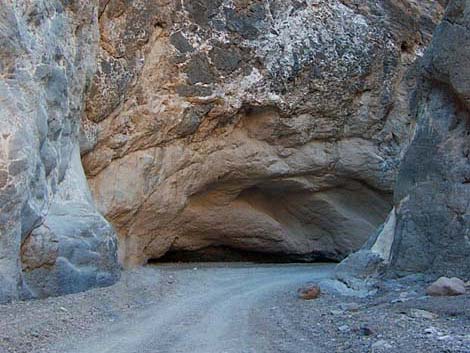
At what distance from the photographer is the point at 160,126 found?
14.9m

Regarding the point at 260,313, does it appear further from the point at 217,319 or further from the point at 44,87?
the point at 44,87

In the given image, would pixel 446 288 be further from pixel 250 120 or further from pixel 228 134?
pixel 250 120

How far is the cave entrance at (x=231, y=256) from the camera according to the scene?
18234 millimetres

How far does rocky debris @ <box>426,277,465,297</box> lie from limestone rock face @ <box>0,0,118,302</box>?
4.84 m

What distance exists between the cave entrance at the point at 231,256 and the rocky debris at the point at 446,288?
33.1 ft

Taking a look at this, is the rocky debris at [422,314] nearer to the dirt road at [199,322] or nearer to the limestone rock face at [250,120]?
the dirt road at [199,322]

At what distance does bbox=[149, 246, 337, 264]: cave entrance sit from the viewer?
18.2 m

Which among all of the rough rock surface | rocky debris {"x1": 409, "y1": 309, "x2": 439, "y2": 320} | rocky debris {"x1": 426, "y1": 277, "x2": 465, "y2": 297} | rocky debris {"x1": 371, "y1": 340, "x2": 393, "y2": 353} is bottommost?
rocky debris {"x1": 371, "y1": 340, "x2": 393, "y2": 353}

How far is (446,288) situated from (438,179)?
222 centimetres

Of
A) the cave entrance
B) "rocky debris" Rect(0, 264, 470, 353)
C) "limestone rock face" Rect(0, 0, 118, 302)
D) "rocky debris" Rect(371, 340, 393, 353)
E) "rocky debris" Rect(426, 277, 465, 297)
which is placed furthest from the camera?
the cave entrance

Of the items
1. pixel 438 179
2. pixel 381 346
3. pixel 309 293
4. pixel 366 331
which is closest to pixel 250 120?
pixel 438 179

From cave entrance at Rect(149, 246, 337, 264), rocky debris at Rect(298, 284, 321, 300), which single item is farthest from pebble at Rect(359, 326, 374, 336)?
cave entrance at Rect(149, 246, 337, 264)

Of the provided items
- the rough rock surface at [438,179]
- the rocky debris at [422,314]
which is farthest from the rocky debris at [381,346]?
the rough rock surface at [438,179]

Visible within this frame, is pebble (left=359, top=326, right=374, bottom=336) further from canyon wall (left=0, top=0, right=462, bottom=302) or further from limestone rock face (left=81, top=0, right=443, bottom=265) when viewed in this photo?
Result: limestone rock face (left=81, top=0, right=443, bottom=265)
